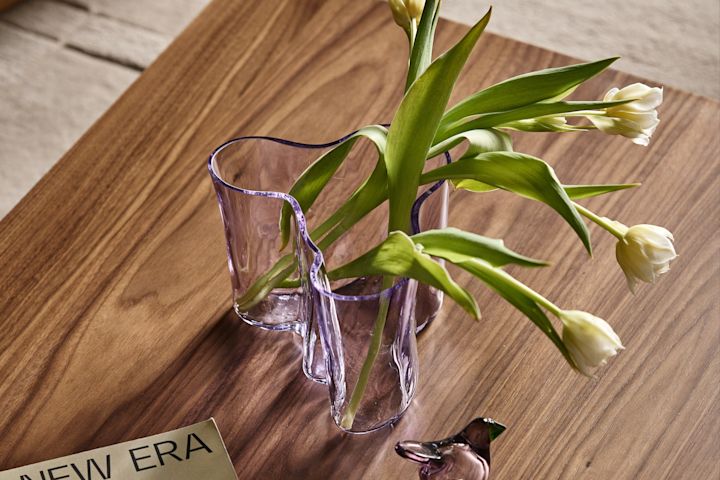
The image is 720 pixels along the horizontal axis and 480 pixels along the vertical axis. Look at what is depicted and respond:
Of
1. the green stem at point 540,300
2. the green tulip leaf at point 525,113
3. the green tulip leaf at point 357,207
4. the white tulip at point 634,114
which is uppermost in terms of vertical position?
the white tulip at point 634,114

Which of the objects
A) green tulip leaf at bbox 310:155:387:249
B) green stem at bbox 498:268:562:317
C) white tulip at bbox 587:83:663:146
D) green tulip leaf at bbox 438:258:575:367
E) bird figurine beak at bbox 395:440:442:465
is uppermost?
white tulip at bbox 587:83:663:146

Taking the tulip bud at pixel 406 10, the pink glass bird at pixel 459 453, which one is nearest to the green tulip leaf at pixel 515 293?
the pink glass bird at pixel 459 453

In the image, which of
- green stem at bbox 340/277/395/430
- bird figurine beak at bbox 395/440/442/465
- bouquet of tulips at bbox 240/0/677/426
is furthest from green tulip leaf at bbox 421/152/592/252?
bird figurine beak at bbox 395/440/442/465

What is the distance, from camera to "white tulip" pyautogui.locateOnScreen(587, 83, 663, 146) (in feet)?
2.36

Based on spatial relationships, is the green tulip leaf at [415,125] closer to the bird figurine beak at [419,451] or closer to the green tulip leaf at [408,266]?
the green tulip leaf at [408,266]

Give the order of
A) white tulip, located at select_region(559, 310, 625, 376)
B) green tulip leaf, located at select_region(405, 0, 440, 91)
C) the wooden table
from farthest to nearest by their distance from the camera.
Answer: the wooden table, green tulip leaf, located at select_region(405, 0, 440, 91), white tulip, located at select_region(559, 310, 625, 376)

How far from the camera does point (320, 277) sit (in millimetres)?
778

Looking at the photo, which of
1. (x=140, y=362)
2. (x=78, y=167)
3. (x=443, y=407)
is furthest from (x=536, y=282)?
(x=78, y=167)

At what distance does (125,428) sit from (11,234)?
0.91ft

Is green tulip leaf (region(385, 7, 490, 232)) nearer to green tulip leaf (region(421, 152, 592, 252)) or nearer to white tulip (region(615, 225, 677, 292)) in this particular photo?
green tulip leaf (region(421, 152, 592, 252))

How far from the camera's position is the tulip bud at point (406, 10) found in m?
0.81

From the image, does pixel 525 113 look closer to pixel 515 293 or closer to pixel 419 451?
pixel 515 293

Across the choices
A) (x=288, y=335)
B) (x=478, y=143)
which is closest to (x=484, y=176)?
(x=478, y=143)

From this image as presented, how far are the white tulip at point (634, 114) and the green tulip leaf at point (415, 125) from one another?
0.12 meters
